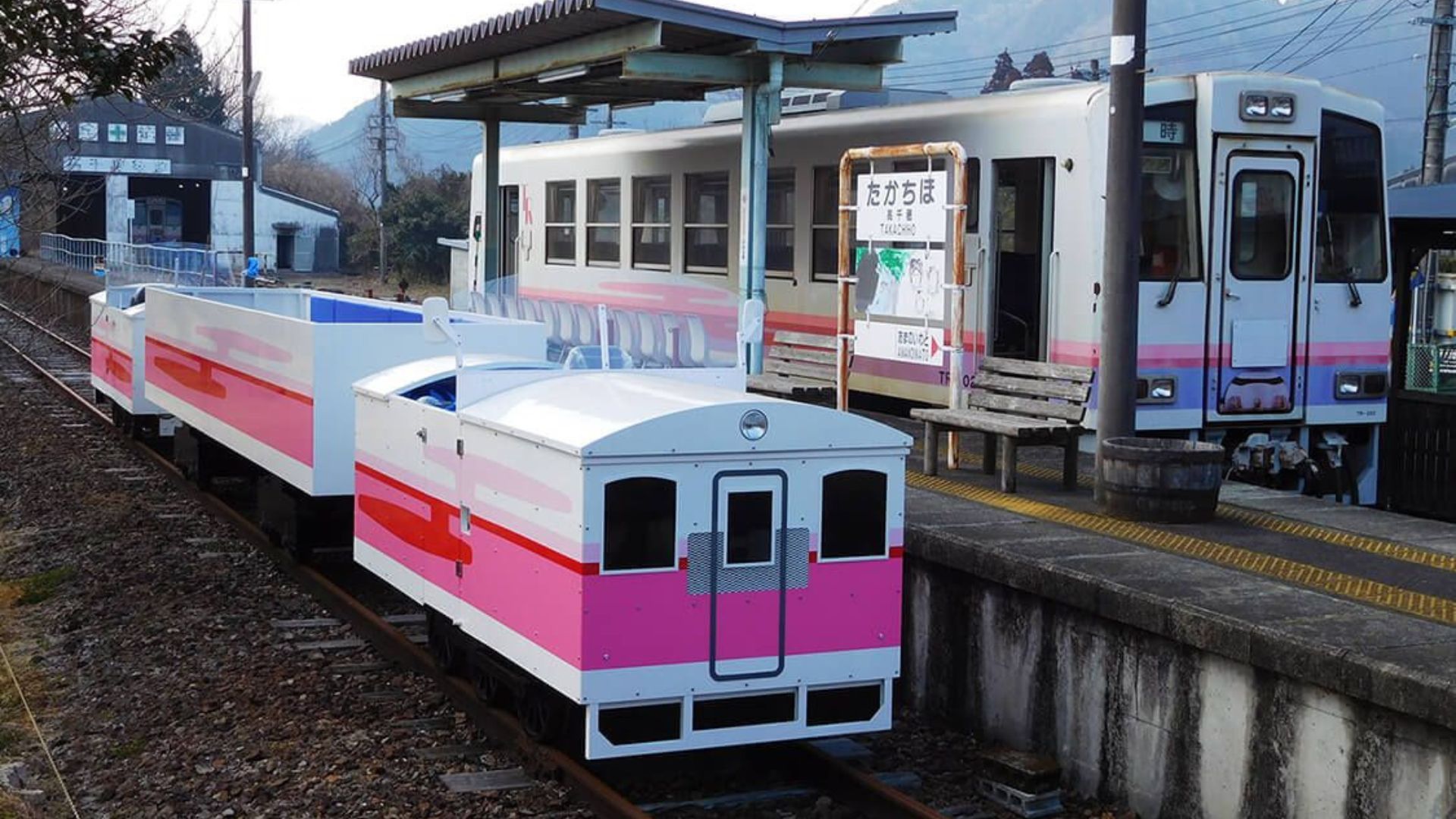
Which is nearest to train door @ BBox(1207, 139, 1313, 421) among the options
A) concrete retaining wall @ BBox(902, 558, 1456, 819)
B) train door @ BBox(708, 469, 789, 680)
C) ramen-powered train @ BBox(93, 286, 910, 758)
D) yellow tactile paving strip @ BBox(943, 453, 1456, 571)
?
yellow tactile paving strip @ BBox(943, 453, 1456, 571)

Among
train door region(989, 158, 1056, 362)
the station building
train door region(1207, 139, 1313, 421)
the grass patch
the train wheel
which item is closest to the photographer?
the train wheel

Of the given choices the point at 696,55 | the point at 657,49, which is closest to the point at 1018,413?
the point at 657,49

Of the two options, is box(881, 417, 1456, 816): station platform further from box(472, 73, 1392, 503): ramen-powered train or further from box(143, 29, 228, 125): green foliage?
box(143, 29, 228, 125): green foliage

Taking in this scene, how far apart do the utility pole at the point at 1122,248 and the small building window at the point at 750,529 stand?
3.67 meters

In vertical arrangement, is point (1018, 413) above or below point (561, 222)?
below

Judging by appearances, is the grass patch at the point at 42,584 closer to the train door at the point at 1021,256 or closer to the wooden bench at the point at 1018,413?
the wooden bench at the point at 1018,413

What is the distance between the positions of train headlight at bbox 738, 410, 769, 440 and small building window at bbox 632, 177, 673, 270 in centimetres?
1110

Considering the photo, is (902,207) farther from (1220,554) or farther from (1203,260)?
(1220,554)

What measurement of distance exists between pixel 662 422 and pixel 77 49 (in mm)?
6396

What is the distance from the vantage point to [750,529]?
6961 mm

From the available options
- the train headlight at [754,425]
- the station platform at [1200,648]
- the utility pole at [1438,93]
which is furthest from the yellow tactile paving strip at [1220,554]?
the utility pole at [1438,93]

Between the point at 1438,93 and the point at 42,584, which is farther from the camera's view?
the point at 1438,93

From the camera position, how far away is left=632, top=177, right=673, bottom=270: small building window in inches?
710

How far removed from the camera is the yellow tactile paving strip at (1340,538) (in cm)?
880
